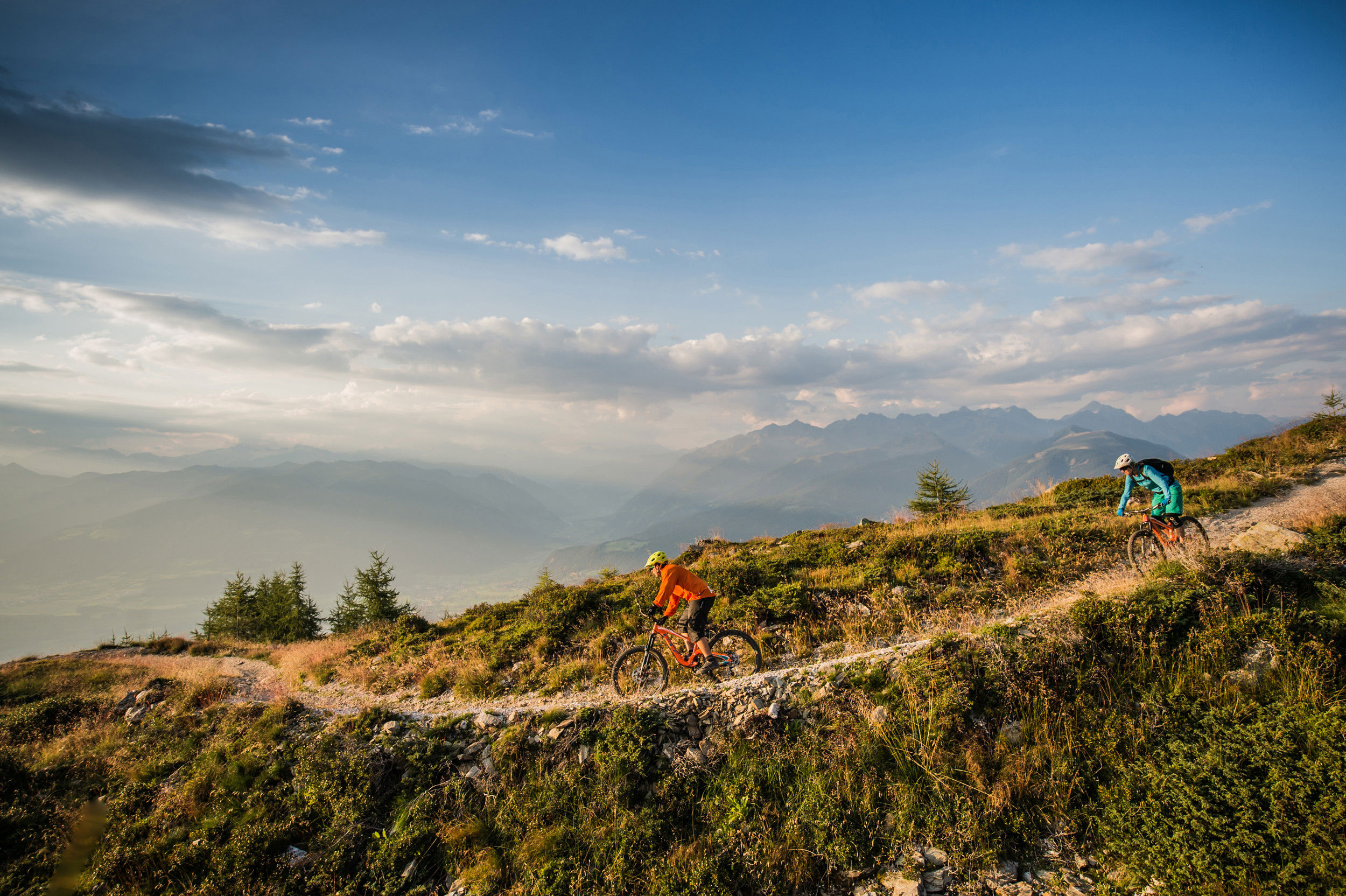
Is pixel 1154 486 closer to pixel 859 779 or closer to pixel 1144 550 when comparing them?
pixel 1144 550

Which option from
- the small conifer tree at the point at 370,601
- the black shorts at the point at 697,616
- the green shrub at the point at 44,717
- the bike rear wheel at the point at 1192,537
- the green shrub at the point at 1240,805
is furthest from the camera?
the small conifer tree at the point at 370,601

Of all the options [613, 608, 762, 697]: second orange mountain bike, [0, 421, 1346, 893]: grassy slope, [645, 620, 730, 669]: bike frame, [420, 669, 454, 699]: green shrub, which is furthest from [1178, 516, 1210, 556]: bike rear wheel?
[420, 669, 454, 699]: green shrub

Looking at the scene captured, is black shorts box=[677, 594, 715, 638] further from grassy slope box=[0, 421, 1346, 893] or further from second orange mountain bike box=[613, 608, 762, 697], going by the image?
grassy slope box=[0, 421, 1346, 893]

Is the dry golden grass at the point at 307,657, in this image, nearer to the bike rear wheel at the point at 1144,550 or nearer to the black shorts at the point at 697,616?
the black shorts at the point at 697,616

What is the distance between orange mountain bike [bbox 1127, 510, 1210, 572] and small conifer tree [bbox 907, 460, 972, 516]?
1385 cm

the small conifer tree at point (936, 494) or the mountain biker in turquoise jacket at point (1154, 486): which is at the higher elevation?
the mountain biker in turquoise jacket at point (1154, 486)

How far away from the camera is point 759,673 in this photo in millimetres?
9531

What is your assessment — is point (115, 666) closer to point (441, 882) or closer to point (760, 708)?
point (441, 882)

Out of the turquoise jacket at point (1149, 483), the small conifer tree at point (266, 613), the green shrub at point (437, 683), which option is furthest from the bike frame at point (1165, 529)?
the small conifer tree at point (266, 613)

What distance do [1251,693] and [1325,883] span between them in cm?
297

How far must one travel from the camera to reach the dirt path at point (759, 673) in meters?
8.93

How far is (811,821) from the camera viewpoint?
6246mm

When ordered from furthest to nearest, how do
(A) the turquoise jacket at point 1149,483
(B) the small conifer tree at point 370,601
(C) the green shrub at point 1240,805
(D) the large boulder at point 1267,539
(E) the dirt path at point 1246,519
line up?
(B) the small conifer tree at point 370,601 < (A) the turquoise jacket at point 1149,483 < (E) the dirt path at point 1246,519 < (D) the large boulder at point 1267,539 < (C) the green shrub at point 1240,805

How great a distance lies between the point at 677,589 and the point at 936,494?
2301 cm
